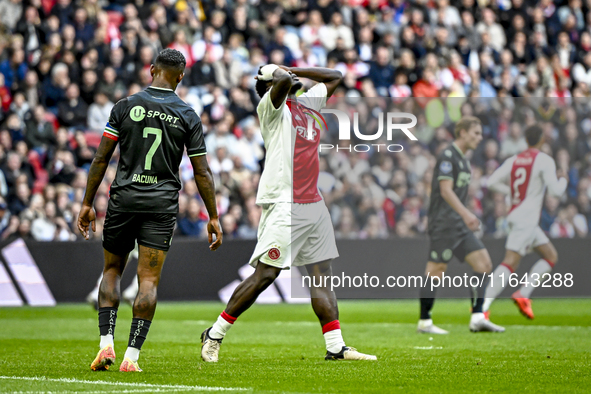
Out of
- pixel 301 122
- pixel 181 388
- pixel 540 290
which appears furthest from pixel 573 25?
pixel 181 388

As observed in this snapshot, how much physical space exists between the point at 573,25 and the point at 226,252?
512 inches

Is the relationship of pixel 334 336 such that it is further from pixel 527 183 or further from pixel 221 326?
pixel 527 183

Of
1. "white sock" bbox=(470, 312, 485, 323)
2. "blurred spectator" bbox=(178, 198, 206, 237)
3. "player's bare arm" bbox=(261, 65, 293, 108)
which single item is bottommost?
"white sock" bbox=(470, 312, 485, 323)

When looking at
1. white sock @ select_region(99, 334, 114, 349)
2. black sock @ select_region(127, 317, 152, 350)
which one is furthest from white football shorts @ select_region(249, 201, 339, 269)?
white sock @ select_region(99, 334, 114, 349)

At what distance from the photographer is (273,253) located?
7098mm

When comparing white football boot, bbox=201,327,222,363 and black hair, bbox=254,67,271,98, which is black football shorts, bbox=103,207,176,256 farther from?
black hair, bbox=254,67,271,98

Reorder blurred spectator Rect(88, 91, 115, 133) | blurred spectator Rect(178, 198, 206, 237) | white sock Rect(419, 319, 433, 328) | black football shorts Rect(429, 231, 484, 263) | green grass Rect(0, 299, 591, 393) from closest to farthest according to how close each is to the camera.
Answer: green grass Rect(0, 299, 591, 393) < white sock Rect(419, 319, 433, 328) < black football shorts Rect(429, 231, 484, 263) < blurred spectator Rect(178, 198, 206, 237) < blurred spectator Rect(88, 91, 115, 133)

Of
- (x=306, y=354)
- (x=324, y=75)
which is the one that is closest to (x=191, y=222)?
(x=306, y=354)

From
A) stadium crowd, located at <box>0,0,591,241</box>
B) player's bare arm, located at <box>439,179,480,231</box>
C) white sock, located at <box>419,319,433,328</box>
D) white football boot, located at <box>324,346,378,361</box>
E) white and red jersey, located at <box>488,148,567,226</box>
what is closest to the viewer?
white football boot, located at <box>324,346,378,361</box>

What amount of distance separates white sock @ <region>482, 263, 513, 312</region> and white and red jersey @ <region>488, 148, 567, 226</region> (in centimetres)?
72

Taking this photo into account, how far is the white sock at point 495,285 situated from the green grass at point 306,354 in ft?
1.51

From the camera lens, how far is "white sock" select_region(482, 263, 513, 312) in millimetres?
10695

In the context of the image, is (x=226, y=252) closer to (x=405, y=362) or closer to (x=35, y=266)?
(x=35, y=266)

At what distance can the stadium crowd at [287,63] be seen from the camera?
52.0 feet
